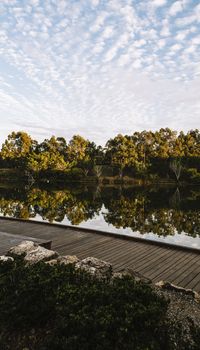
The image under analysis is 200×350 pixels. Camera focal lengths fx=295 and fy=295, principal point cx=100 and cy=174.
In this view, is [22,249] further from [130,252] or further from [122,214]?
[122,214]

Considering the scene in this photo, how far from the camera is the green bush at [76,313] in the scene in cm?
288

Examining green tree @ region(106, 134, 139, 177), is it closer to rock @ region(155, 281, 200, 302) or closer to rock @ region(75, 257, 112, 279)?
rock @ region(75, 257, 112, 279)

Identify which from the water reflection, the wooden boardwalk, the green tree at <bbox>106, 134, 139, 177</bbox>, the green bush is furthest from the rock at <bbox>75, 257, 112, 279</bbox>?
the green tree at <bbox>106, 134, 139, 177</bbox>

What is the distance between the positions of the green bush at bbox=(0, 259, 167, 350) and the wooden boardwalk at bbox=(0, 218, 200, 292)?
2.38 m

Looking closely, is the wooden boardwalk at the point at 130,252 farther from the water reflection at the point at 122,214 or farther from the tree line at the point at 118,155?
the tree line at the point at 118,155

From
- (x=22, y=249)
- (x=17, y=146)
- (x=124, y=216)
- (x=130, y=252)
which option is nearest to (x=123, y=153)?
(x=17, y=146)

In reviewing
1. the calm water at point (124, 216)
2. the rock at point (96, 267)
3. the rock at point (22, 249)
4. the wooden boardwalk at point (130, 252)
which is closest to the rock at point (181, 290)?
the rock at point (96, 267)

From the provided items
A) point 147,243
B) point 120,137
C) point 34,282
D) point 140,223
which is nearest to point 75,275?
point 34,282

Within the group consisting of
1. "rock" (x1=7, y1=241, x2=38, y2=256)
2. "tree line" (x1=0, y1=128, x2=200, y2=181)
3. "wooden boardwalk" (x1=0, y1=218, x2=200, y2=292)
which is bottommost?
"wooden boardwalk" (x1=0, y1=218, x2=200, y2=292)

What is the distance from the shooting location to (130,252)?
299 inches

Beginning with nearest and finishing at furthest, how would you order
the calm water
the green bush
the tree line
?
the green bush → the calm water → the tree line

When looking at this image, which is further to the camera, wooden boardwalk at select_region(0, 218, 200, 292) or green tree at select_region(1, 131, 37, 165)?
green tree at select_region(1, 131, 37, 165)

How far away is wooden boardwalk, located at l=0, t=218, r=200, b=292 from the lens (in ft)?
20.0

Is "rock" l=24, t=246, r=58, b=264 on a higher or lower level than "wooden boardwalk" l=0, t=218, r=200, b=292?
→ higher
